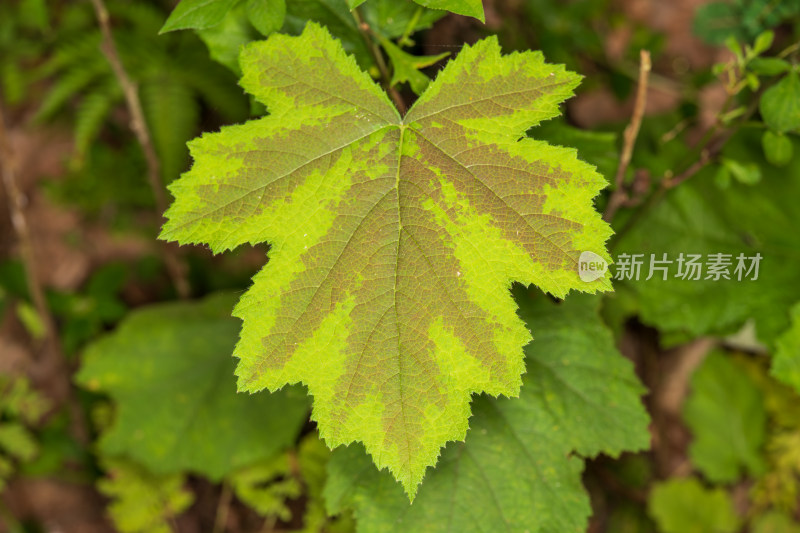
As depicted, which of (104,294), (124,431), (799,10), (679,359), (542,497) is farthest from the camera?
(679,359)

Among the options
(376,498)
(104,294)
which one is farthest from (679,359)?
(104,294)

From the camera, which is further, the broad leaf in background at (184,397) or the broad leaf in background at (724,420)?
the broad leaf in background at (724,420)

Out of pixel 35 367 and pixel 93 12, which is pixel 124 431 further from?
pixel 93 12

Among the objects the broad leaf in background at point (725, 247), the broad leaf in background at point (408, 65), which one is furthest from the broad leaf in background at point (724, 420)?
the broad leaf in background at point (408, 65)

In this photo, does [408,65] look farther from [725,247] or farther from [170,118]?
[170,118]

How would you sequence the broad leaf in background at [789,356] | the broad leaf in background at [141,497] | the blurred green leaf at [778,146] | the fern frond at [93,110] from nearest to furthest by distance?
the blurred green leaf at [778,146], the broad leaf in background at [789,356], the broad leaf in background at [141,497], the fern frond at [93,110]

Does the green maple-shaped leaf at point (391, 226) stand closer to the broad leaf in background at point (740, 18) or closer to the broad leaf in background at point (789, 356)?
the broad leaf in background at point (789, 356)

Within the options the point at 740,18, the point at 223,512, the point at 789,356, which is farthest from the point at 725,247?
the point at 223,512
